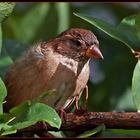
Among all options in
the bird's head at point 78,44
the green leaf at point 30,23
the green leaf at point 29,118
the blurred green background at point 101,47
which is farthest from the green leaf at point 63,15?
the green leaf at point 29,118

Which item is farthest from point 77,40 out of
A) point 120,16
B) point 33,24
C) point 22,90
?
point 120,16

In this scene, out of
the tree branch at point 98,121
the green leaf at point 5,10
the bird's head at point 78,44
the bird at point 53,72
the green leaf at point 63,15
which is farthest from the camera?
the green leaf at point 63,15

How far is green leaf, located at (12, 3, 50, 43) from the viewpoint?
287 cm

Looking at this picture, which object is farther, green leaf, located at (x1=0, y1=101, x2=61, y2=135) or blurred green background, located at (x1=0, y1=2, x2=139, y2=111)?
blurred green background, located at (x1=0, y1=2, x2=139, y2=111)

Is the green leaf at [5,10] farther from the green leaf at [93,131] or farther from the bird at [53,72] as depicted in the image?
the green leaf at [93,131]

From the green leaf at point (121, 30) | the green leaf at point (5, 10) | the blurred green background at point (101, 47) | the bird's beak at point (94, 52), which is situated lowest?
the blurred green background at point (101, 47)

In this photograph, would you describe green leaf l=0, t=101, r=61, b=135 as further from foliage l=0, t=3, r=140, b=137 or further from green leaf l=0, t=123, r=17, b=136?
foliage l=0, t=3, r=140, b=137

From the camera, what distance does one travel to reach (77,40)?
2414 millimetres

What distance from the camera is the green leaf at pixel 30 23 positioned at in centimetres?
287

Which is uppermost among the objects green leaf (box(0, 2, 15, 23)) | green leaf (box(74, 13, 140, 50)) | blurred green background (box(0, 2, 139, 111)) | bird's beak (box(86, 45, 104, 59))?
green leaf (box(0, 2, 15, 23))

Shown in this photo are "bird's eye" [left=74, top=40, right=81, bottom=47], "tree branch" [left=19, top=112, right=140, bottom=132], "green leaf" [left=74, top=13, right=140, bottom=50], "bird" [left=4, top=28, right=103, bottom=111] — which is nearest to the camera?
"tree branch" [left=19, top=112, right=140, bottom=132]

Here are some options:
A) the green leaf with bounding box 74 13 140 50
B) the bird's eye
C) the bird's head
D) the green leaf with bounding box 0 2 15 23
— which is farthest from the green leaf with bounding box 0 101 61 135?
the bird's eye

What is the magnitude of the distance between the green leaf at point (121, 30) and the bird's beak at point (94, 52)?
0.41 feet

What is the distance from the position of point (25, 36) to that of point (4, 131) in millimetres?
1248
